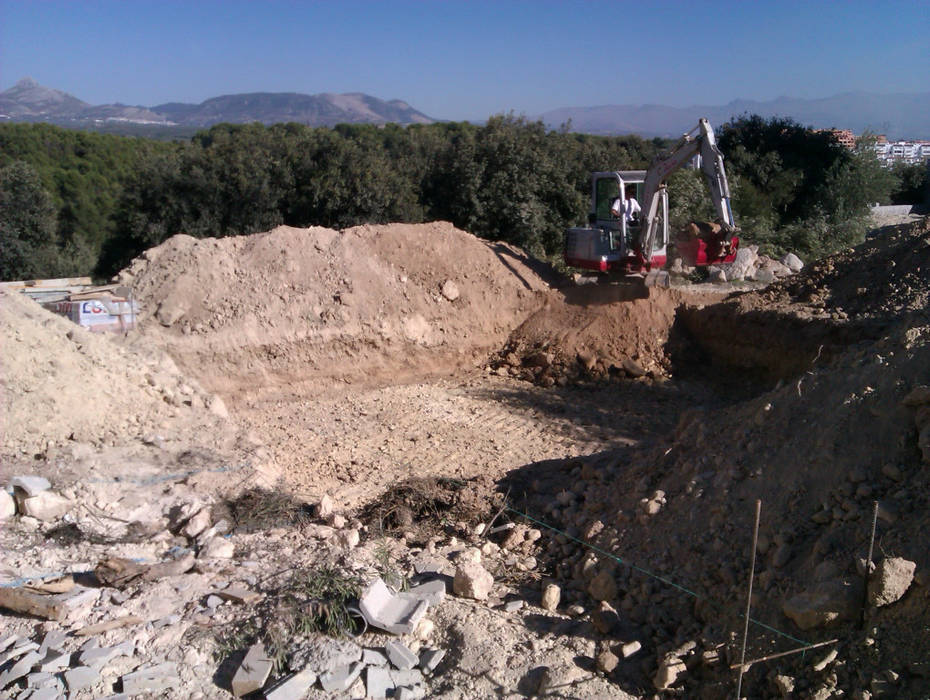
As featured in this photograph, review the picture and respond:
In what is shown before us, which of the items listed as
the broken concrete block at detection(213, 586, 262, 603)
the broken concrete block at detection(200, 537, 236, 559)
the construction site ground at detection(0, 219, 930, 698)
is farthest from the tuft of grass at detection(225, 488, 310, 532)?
the broken concrete block at detection(213, 586, 262, 603)

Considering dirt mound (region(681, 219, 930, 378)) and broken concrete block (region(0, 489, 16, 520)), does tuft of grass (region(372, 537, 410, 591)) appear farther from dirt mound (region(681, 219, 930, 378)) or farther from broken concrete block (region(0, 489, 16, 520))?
dirt mound (region(681, 219, 930, 378))

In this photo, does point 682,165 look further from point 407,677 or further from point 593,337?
point 407,677

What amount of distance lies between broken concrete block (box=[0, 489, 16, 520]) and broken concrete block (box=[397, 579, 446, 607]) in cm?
324

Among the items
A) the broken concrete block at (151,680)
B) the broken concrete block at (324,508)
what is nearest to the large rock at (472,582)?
the broken concrete block at (324,508)

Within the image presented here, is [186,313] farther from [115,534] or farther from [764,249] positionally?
[764,249]

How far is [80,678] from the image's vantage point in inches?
157

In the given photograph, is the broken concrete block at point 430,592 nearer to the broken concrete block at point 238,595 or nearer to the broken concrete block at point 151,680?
the broken concrete block at point 238,595

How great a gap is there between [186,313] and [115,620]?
21.2 feet

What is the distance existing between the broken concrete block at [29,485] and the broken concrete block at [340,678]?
322cm

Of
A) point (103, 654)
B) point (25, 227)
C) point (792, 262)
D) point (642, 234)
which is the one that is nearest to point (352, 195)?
point (642, 234)

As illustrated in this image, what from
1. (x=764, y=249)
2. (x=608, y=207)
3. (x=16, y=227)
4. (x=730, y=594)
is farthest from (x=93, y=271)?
(x=730, y=594)

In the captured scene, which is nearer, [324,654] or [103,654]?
[103,654]

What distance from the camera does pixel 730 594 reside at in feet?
15.0

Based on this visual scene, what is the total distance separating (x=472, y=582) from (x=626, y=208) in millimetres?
8688
